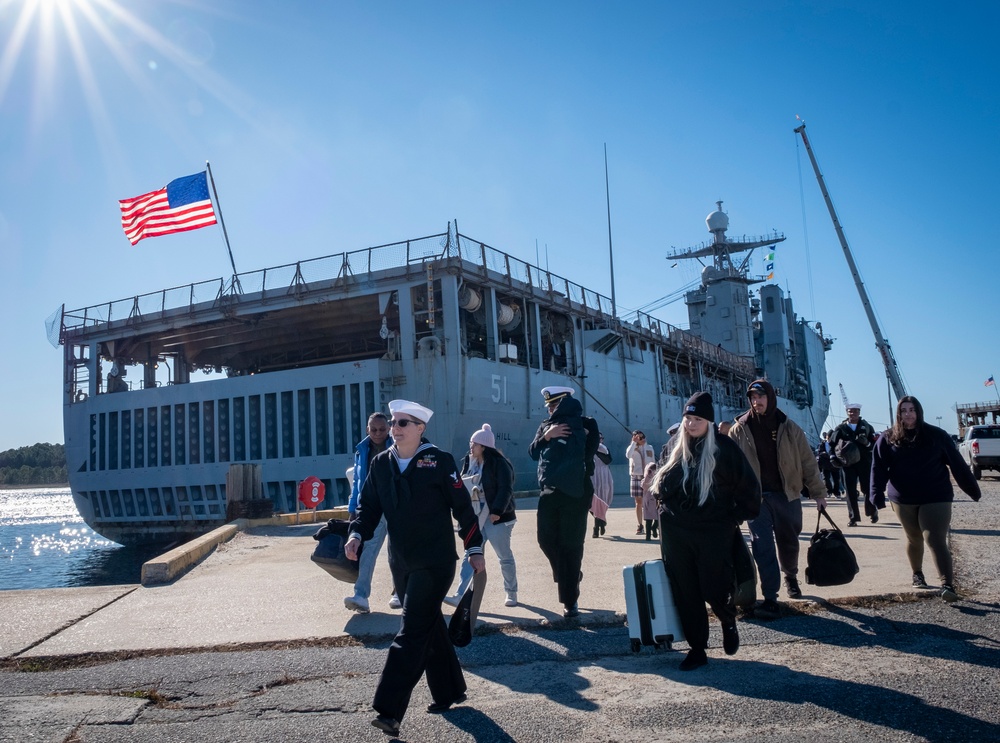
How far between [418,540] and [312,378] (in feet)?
61.8

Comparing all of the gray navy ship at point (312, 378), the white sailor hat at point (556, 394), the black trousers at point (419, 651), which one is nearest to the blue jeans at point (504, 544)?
the white sailor hat at point (556, 394)

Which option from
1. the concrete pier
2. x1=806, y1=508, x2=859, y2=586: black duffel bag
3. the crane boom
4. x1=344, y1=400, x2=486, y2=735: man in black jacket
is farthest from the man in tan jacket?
the crane boom

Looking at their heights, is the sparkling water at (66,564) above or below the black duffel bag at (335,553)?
below

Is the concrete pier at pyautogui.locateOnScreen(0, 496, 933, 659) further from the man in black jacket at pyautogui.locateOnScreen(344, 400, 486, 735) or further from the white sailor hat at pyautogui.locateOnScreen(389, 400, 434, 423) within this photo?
the white sailor hat at pyautogui.locateOnScreen(389, 400, 434, 423)

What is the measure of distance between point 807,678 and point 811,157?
102ft

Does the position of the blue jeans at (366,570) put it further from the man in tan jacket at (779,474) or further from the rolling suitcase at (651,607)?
the man in tan jacket at (779,474)

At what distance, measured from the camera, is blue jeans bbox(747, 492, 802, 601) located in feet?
16.5

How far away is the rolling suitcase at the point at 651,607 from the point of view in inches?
159

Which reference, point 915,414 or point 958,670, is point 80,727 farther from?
point 915,414

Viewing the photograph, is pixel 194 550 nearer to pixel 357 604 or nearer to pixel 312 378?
pixel 357 604

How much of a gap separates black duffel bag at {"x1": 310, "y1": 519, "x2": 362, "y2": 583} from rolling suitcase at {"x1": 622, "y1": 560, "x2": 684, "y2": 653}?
233cm

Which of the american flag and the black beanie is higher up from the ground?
the american flag

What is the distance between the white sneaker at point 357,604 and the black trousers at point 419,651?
2.04 metres

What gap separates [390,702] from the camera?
3.14 meters
